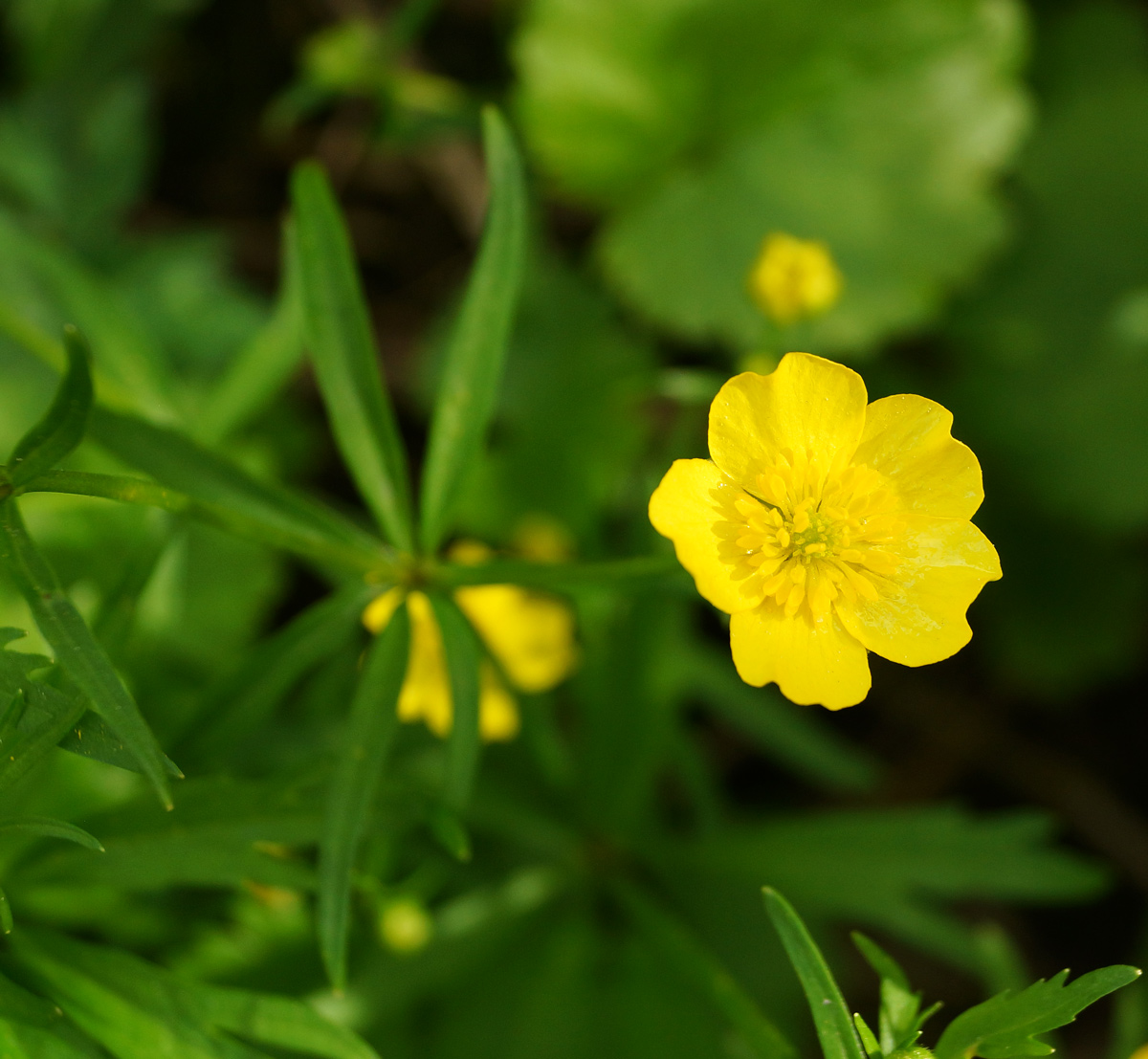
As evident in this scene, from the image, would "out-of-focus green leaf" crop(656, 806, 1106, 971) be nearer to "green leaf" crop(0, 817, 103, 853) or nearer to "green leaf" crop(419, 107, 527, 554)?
"green leaf" crop(419, 107, 527, 554)

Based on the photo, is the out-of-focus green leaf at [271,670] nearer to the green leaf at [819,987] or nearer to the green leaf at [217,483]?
the green leaf at [217,483]

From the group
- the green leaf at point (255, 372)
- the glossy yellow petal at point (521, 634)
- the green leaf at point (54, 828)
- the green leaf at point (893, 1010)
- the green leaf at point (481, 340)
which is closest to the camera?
the green leaf at point (54, 828)

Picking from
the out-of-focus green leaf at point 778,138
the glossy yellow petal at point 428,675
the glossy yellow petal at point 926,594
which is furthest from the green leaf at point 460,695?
the out-of-focus green leaf at point 778,138

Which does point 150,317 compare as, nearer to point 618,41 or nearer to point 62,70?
point 62,70

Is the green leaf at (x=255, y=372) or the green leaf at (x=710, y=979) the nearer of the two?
the green leaf at (x=710, y=979)

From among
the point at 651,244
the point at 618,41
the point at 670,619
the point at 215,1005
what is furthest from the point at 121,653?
the point at 618,41

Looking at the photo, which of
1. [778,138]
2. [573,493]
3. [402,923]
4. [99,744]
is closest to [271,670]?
[99,744]

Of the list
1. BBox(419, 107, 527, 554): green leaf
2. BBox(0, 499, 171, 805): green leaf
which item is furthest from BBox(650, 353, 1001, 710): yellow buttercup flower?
BBox(0, 499, 171, 805): green leaf
